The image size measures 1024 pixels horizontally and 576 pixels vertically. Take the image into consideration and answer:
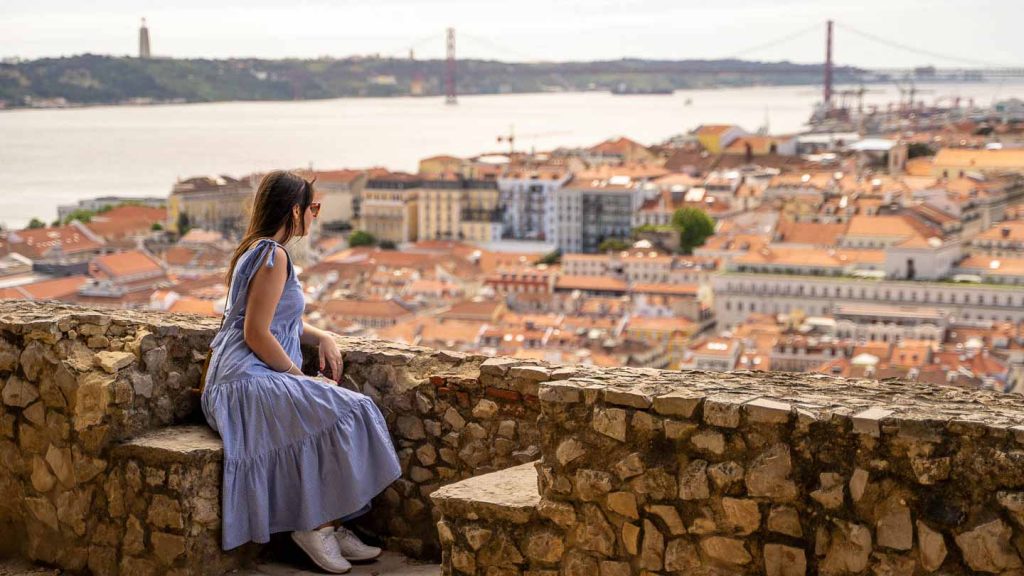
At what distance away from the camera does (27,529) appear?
93.1 inches


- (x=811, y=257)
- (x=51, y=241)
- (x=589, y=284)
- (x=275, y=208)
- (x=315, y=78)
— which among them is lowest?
(x=589, y=284)

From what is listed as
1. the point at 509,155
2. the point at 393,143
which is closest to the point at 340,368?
the point at 509,155

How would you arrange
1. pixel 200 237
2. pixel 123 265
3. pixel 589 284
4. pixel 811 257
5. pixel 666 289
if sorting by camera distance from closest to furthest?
pixel 666 289
pixel 589 284
pixel 811 257
pixel 123 265
pixel 200 237

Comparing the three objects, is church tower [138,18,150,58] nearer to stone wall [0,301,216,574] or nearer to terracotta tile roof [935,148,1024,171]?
terracotta tile roof [935,148,1024,171]

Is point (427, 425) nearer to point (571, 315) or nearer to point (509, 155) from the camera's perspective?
point (571, 315)

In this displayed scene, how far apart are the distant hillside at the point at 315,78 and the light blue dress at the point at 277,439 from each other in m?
66.1

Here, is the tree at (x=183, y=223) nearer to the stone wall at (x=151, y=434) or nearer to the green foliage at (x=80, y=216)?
the green foliage at (x=80, y=216)

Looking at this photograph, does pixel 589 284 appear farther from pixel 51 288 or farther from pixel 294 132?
pixel 294 132

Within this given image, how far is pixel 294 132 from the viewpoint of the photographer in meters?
70.6

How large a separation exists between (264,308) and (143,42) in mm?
70427

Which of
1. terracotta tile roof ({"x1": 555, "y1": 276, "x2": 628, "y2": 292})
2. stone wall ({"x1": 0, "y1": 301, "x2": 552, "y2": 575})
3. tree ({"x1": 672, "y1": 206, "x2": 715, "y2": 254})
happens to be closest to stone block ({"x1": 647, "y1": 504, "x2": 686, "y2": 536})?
stone wall ({"x1": 0, "y1": 301, "x2": 552, "y2": 575})

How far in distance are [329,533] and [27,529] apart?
520mm

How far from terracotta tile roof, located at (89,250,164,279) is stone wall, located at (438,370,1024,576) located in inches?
1078

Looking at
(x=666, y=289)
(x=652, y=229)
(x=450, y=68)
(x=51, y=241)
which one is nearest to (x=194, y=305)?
(x=666, y=289)
